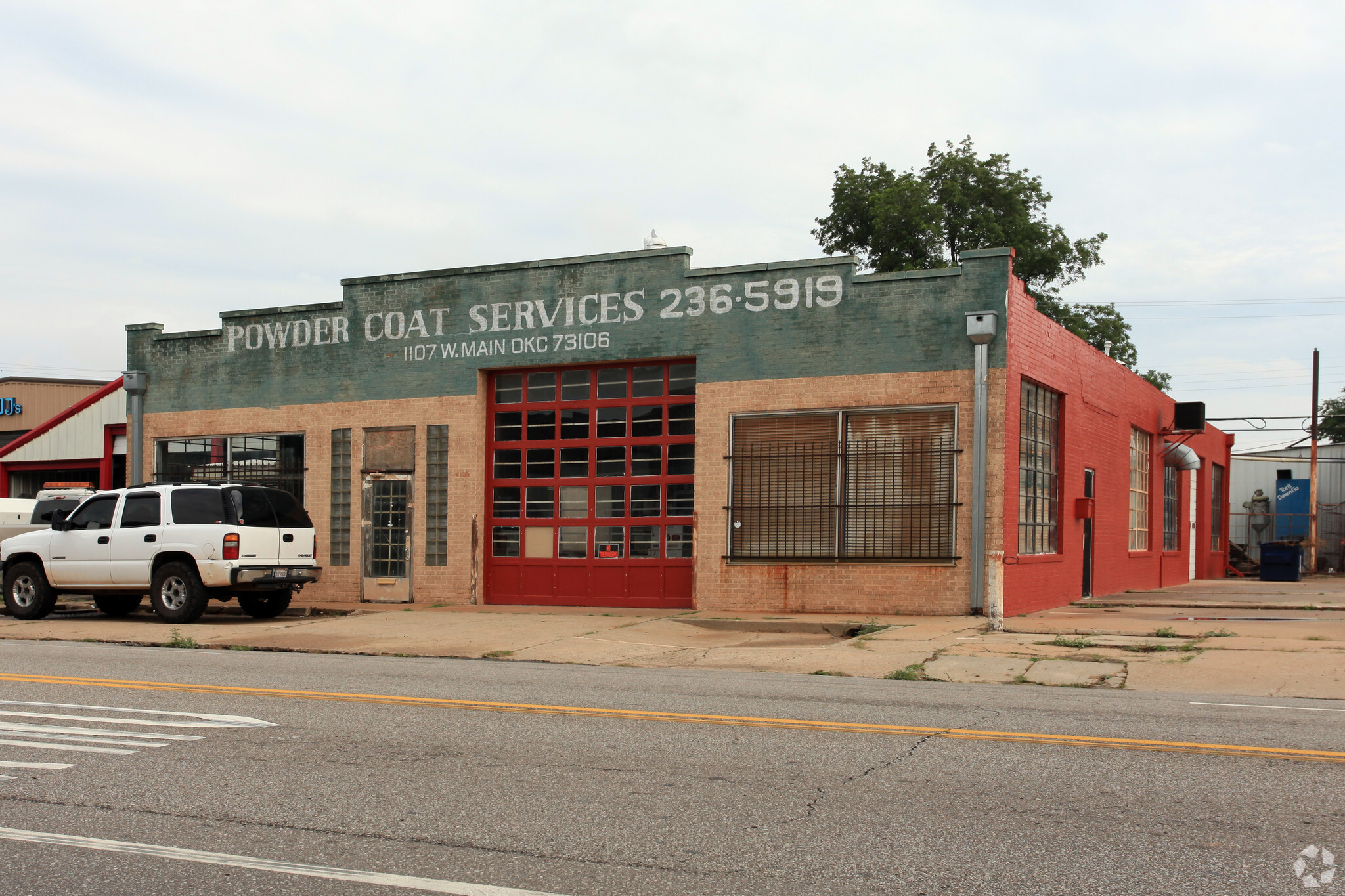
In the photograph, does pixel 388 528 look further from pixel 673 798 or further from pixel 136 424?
pixel 673 798

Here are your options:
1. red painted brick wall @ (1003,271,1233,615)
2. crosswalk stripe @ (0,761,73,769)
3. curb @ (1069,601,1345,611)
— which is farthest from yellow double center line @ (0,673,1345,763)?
curb @ (1069,601,1345,611)

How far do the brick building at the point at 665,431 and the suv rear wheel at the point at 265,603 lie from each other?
7.67 feet

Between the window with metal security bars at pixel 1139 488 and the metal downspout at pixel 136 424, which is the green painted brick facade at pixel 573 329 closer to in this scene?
the metal downspout at pixel 136 424

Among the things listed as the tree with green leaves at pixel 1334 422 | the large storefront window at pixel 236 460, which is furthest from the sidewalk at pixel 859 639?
the tree with green leaves at pixel 1334 422

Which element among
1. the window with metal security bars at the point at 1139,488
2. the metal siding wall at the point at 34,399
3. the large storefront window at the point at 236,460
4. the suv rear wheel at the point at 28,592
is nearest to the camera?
the suv rear wheel at the point at 28,592

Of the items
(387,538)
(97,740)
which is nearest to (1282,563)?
(387,538)

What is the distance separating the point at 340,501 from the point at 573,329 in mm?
5385

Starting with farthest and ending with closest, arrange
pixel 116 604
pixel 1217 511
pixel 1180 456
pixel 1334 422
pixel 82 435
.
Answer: pixel 1334 422 < pixel 1217 511 < pixel 1180 456 < pixel 82 435 < pixel 116 604

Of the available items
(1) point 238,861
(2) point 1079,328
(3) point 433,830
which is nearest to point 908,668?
(3) point 433,830

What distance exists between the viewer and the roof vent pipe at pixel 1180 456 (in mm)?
28312

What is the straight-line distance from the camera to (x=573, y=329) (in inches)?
762

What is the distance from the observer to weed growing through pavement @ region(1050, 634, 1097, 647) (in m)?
13.3

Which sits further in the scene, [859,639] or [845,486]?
[845,486]

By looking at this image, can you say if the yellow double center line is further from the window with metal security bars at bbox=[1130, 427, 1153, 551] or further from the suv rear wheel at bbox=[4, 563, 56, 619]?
the window with metal security bars at bbox=[1130, 427, 1153, 551]
